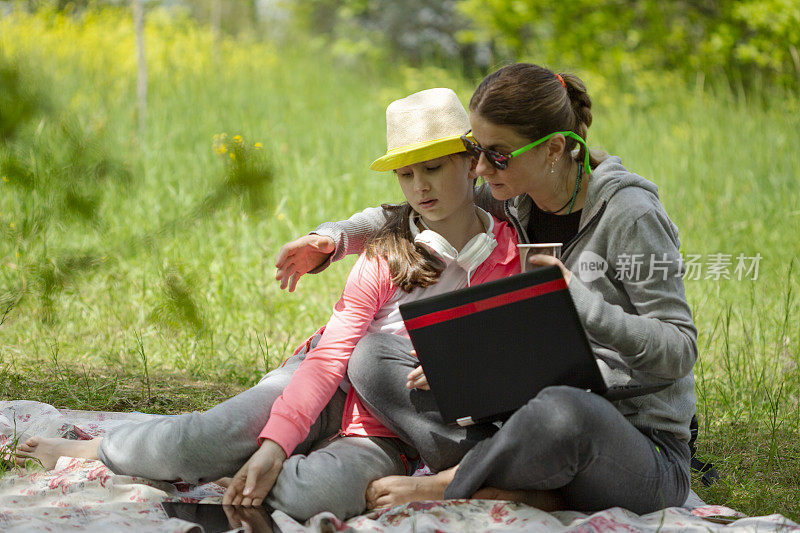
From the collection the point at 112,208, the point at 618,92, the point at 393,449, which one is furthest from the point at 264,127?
the point at 393,449

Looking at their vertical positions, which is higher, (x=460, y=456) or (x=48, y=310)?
(x=48, y=310)

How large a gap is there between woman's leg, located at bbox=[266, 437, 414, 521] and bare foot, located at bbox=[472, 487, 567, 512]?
328 mm

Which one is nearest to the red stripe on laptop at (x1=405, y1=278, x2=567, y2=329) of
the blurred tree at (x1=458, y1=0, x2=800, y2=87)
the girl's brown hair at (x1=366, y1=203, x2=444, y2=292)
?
the girl's brown hair at (x1=366, y1=203, x2=444, y2=292)

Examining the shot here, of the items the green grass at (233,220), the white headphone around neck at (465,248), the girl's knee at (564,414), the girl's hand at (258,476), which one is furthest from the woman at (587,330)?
the green grass at (233,220)

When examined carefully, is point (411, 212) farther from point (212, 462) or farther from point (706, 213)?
point (706, 213)

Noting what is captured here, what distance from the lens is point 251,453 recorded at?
2471 mm

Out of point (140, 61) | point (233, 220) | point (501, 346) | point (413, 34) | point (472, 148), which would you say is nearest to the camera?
point (501, 346)

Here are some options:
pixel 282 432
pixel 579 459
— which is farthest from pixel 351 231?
pixel 579 459

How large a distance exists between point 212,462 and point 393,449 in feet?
1.80

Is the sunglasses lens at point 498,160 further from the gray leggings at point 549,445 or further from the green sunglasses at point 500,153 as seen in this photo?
the gray leggings at point 549,445

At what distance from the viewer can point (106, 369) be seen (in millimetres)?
3959

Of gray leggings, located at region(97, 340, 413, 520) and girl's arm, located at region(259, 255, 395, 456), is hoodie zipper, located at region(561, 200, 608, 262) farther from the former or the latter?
gray leggings, located at region(97, 340, 413, 520)

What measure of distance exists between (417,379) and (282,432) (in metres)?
0.42

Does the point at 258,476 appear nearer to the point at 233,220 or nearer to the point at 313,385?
the point at 313,385
